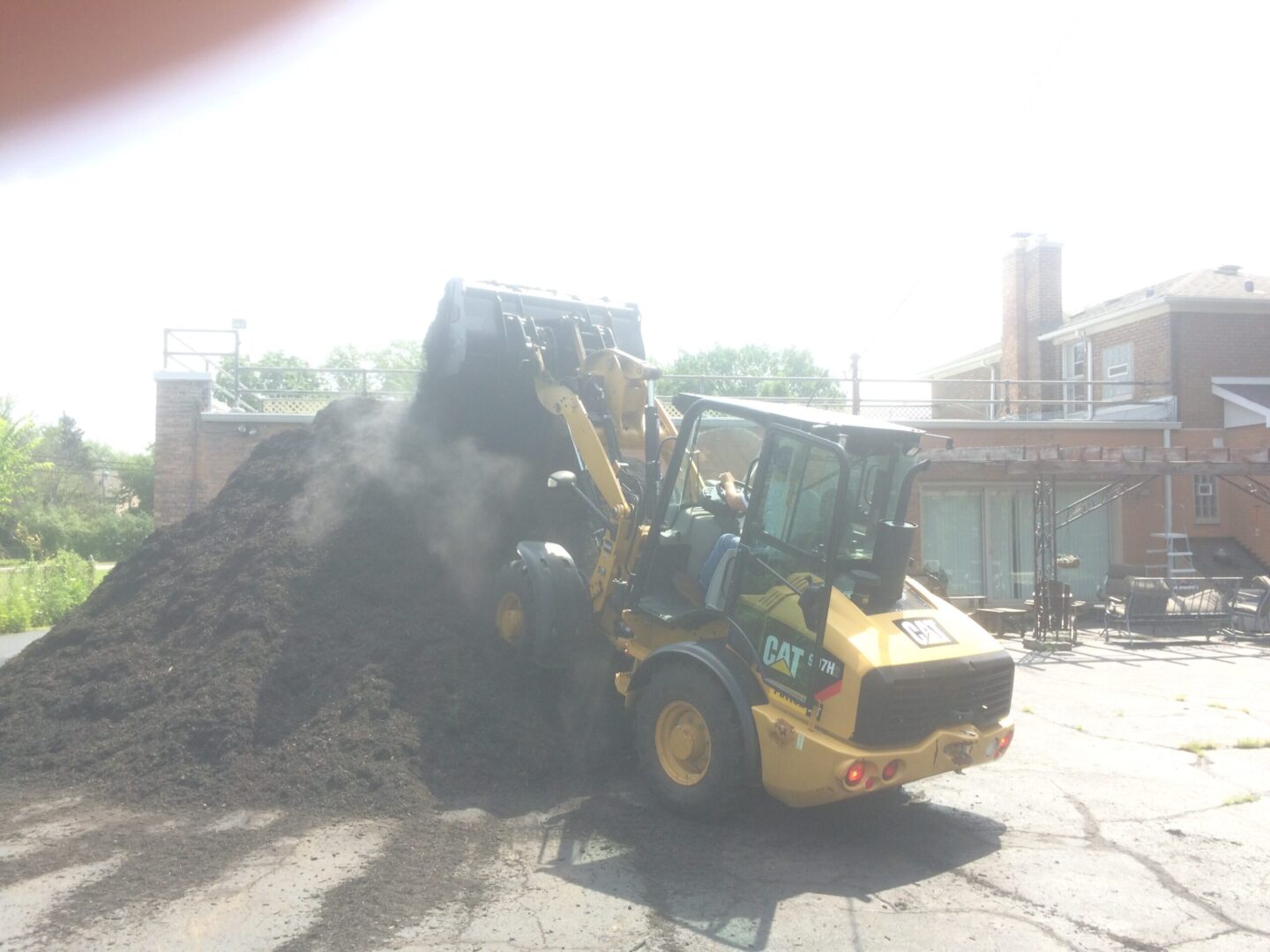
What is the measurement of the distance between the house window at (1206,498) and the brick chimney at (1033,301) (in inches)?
243

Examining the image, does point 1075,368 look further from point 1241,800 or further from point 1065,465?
point 1241,800

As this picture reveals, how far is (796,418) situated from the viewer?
5965mm

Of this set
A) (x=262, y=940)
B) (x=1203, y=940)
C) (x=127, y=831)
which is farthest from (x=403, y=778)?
(x=1203, y=940)

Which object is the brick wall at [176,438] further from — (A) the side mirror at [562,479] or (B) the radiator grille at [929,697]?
(B) the radiator grille at [929,697]

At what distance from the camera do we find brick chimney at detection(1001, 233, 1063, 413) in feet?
89.5

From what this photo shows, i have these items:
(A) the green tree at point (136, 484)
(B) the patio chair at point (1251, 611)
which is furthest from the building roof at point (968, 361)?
(A) the green tree at point (136, 484)

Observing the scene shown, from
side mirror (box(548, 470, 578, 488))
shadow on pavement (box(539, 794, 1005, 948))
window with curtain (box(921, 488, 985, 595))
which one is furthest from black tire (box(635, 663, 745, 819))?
window with curtain (box(921, 488, 985, 595))

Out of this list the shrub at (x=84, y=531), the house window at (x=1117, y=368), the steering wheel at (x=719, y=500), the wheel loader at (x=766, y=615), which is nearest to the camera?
the wheel loader at (x=766, y=615)

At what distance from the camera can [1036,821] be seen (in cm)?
628

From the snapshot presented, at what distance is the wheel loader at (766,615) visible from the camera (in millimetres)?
5391

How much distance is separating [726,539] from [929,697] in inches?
61.7

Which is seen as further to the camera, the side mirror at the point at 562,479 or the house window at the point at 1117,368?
the house window at the point at 1117,368

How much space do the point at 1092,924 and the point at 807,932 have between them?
137cm

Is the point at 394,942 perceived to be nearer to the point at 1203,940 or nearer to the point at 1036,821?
the point at 1203,940
